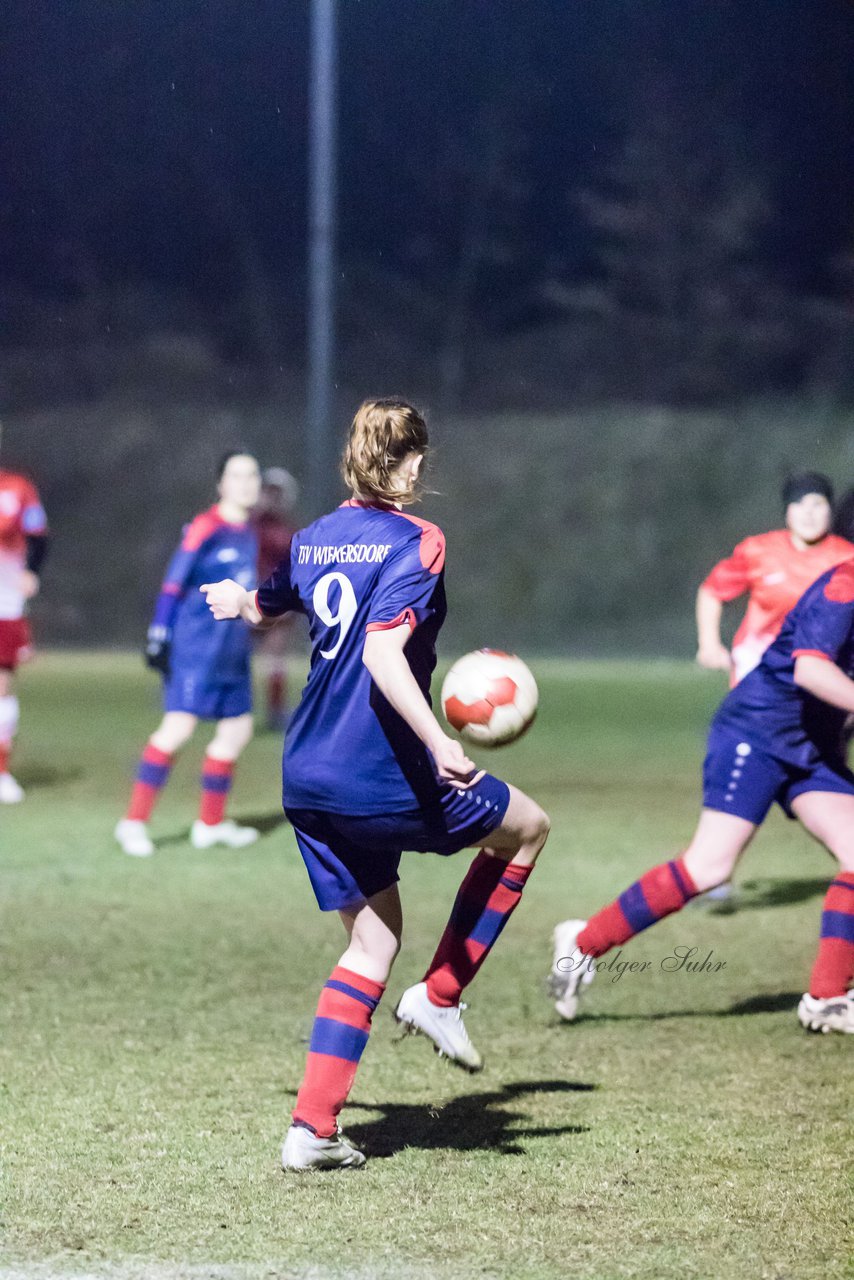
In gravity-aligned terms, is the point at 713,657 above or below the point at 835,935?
above

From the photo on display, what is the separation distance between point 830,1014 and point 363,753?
2.17 meters

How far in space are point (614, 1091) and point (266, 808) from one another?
5505 mm

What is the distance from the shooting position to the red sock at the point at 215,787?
8.47 m

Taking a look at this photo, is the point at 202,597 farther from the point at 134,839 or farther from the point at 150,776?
the point at 134,839

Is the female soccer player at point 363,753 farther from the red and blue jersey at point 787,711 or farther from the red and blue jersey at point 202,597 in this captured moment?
the red and blue jersey at point 202,597

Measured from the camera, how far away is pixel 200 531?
8.25 m

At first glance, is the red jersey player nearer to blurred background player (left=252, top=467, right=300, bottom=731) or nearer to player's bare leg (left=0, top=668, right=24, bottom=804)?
player's bare leg (left=0, top=668, right=24, bottom=804)

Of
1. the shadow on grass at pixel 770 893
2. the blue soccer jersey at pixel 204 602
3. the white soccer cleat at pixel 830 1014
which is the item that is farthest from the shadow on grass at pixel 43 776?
the white soccer cleat at pixel 830 1014

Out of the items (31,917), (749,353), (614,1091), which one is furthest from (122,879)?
(749,353)

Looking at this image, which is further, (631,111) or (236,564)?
(631,111)

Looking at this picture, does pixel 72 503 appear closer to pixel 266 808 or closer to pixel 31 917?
pixel 266 808

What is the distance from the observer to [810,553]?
21.9 feet

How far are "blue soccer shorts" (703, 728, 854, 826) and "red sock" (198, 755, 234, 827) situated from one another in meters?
3.66

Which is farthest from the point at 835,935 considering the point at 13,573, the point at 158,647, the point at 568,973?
the point at 13,573
